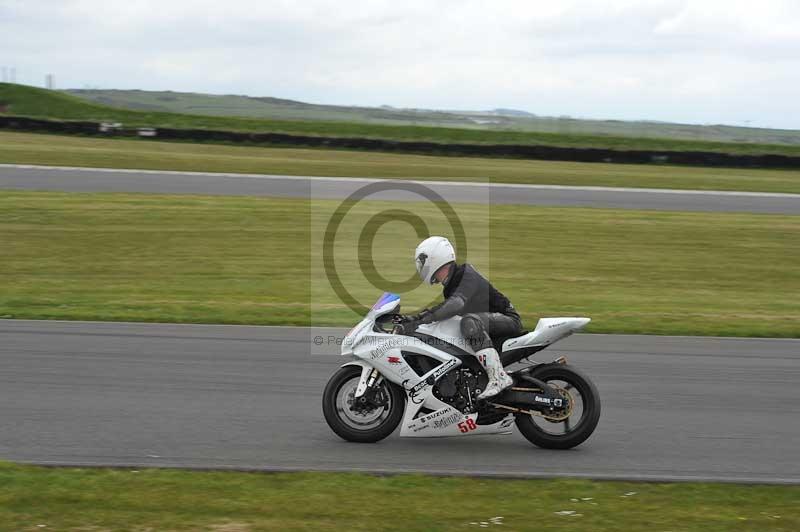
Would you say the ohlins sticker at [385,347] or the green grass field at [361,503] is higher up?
the ohlins sticker at [385,347]

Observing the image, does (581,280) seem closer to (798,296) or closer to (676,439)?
(798,296)

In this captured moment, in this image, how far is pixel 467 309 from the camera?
7.41 m

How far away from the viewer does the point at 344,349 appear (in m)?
7.35

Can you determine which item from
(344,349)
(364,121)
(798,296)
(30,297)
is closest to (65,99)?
(364,121)

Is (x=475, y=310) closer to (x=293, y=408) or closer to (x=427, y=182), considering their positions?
(x=293, y=408)

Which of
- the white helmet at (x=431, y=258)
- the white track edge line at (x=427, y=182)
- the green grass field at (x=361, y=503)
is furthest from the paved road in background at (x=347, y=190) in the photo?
the green grass field at (x=361, y=503)

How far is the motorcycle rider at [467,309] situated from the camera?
7.20 meters

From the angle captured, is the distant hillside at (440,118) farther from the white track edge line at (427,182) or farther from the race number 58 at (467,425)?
the race number 58 at (467,425)

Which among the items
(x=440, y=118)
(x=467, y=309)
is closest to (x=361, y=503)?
(x=467, y=309)

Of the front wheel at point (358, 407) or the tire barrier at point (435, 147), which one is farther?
the tire barrier at point (435, 147)

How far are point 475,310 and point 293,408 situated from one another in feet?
6.67

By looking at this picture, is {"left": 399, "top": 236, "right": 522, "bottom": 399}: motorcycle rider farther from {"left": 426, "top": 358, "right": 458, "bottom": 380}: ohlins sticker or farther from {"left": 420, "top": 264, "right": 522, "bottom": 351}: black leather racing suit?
{"left": 426, "top": 358, "right": 458, "bottom": 380}: ohlins sticker

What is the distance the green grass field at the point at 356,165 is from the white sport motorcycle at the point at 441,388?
75.0 ft

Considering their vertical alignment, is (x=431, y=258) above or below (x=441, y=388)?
above
